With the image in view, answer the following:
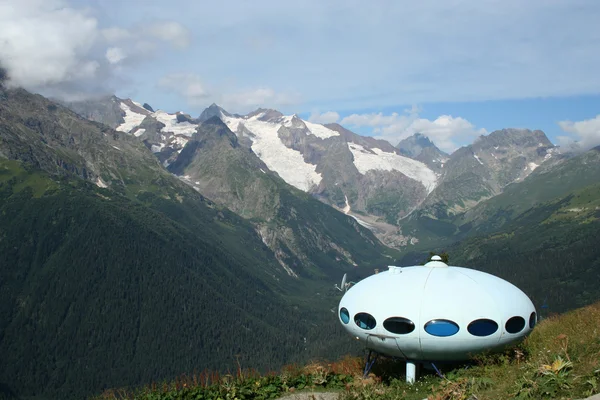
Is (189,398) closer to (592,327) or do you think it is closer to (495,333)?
(495,333)

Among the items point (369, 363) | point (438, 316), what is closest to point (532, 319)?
point (438, 316)

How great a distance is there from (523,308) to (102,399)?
26418 mm

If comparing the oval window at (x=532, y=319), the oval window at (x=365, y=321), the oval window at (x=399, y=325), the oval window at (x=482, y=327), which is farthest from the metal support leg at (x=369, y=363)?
the oval window at (x=532, y=319)

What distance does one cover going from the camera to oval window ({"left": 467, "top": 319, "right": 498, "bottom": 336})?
107ft

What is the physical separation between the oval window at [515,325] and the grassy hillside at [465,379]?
51.8 inches

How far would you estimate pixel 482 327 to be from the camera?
32656mm

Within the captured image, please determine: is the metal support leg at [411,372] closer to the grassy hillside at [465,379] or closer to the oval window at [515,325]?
the grassy hillside at [465,379]

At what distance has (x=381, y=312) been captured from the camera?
113 feet

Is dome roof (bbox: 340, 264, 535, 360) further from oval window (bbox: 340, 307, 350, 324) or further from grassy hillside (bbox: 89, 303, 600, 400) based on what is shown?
grassy hillside (bbox: 89, 303, 600, 400)

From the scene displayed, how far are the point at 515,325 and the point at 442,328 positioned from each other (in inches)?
198

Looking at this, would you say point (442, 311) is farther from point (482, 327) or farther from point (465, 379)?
point (465, 379)

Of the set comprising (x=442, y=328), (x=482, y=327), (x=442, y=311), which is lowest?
(x=442, y=328)

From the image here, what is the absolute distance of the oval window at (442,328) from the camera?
1280 inches

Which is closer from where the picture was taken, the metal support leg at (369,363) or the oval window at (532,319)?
the oval window at (532,319)
